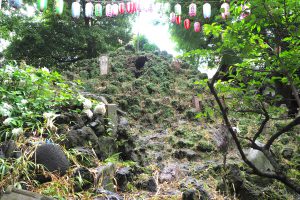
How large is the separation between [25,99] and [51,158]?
1248 millimetres

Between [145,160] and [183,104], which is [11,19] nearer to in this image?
[183,104]

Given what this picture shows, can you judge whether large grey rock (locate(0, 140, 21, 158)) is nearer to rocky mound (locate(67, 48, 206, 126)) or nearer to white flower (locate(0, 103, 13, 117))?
white flower (locate(0, 103, 13, 117))

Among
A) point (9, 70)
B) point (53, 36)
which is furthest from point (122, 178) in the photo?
point (53, 36)

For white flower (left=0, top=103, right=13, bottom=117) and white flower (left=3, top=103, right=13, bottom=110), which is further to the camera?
white flower (left=3, top=103, right=13, bottom=110)

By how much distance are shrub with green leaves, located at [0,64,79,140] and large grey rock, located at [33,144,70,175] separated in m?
0.44

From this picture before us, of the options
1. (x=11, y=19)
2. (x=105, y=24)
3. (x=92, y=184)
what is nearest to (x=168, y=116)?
(x=92, y=184)

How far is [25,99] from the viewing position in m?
3.97

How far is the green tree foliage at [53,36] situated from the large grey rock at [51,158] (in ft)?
30.0

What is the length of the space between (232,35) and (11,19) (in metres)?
11.1

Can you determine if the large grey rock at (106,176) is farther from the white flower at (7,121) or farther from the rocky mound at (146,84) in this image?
the rocky mound at (146,84)

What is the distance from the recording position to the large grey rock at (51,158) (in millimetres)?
3111

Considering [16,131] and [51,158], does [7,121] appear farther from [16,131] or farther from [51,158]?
[51,158]

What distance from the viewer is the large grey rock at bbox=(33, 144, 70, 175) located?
3.11 m

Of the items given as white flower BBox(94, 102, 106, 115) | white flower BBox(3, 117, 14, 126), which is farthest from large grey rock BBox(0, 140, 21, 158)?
white flower BBox(94, 102, 106, 115)
